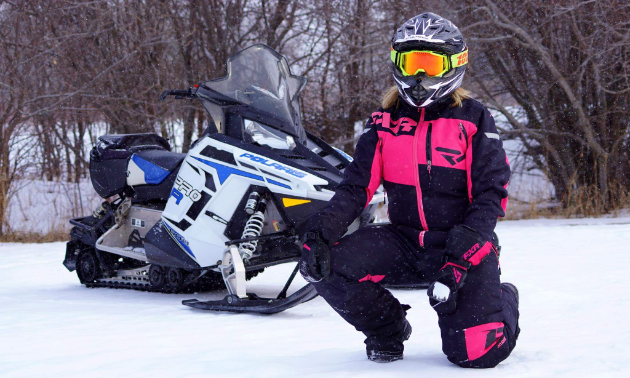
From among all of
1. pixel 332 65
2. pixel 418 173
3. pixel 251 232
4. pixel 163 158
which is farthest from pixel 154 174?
pixel 332 65

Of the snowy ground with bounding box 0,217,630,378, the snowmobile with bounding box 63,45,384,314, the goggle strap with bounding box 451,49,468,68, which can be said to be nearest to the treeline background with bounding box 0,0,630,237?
the snowy ground with bounding box 0,217,630,378

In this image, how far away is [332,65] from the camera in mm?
9992

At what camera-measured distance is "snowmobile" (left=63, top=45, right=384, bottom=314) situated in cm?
381

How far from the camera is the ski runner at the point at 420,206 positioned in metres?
2.39

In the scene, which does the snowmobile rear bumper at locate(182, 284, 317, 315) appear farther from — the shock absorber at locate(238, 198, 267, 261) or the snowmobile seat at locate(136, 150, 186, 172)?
the snowmobile seat at locate(136, 150, 186, 172)

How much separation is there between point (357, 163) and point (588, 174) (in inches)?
271

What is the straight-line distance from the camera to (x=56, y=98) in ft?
32.2

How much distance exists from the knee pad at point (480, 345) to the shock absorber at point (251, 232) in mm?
1694

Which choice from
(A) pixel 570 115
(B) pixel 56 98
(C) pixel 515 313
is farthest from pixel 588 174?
(B) pixel 56 98

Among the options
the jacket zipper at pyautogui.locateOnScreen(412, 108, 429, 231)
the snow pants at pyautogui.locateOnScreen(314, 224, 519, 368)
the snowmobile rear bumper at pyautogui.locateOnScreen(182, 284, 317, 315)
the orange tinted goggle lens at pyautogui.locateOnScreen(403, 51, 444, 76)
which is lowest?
the snowmobile rear bumper at pyautogui.locateOnScreen(182, 284, 317, 315)

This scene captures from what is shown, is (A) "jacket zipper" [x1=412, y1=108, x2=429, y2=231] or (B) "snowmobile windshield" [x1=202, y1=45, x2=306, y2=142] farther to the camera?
(B) "snowmobile windshield" [x1=202, y1=45, x2=306, y2=142]

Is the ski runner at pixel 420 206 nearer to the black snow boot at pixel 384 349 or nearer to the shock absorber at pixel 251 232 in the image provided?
the black snow boot at pixel 384 349

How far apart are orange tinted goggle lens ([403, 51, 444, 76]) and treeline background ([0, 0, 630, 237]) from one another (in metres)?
5.55

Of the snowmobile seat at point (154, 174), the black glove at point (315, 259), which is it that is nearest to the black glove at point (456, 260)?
the black glove at point (315, 259)
